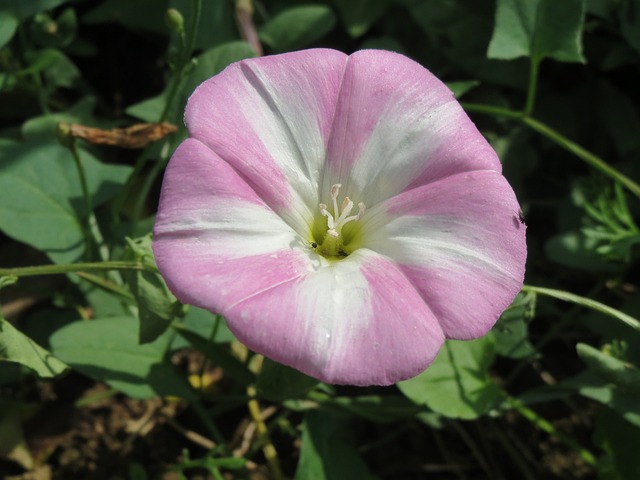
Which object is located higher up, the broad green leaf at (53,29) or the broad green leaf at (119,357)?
the broad green leaf at (53,29)

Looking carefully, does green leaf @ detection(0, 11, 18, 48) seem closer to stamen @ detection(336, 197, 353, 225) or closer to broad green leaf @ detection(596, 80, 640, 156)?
stamen @ detection(336, 197, 353, 225)

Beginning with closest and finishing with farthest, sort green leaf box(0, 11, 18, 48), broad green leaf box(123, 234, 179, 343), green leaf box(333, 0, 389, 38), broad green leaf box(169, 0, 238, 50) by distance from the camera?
broad green leaf box(123, 234, 179, 343) < green leaf box(0, 11, 18, 48) < broad green leaf box(169, 0, 238, 50) < green leaf box(333, 0, 389, 38)

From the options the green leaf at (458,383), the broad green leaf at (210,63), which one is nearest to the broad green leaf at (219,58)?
the broad green leaf at (210,63)

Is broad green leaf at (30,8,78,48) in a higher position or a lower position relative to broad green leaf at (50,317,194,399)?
higher

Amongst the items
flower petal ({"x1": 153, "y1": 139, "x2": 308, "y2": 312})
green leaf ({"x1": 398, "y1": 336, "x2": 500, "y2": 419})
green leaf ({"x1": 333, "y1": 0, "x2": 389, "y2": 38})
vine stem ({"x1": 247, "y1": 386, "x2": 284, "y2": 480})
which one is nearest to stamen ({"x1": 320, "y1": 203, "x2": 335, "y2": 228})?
flower petal ({"x1": 153, "y1": 139, "x2": 308, "y2": 312})

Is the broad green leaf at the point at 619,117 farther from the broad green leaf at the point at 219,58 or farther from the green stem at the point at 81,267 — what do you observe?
the green stem at the point at 81,267

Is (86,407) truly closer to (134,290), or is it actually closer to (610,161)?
(134,290)

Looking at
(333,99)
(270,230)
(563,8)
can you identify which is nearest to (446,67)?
(563,8)
